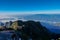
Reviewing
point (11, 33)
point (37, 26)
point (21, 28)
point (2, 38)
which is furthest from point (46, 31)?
point (2, 38)

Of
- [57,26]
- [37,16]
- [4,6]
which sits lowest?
[57,26]

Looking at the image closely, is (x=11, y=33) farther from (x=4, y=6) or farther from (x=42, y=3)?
(x=42, y=3)

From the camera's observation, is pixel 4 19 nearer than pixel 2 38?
No

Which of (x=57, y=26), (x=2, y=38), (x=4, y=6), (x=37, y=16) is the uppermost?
(x=4, y=6)

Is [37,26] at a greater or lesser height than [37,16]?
lesser

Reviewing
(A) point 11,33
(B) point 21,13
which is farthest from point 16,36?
(B) point 21,13

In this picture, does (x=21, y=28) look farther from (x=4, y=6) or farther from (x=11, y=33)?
(x=4, y=6)
